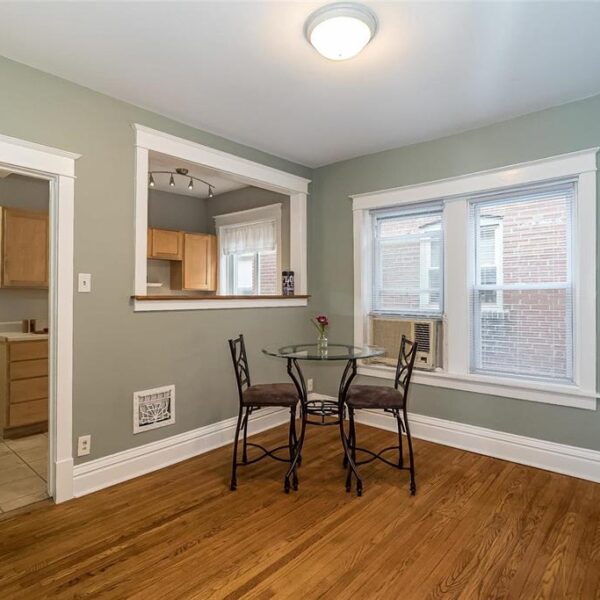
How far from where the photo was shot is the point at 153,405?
2854 mm

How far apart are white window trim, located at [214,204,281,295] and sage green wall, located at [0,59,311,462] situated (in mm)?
1700

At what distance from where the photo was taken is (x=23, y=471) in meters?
2.85

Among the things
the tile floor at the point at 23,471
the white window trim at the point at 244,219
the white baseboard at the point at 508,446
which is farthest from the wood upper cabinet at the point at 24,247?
the white baseboard at the point at 508,446

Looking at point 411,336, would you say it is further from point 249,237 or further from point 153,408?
point 249,237

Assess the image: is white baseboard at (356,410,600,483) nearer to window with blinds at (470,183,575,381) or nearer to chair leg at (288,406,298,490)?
window with blinds at (470,183,575,381)

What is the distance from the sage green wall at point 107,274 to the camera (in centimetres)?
235

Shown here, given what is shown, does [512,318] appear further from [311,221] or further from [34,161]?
[34,161]

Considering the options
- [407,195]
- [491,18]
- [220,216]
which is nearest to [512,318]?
[407,195]

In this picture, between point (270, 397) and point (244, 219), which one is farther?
point (244, 219)

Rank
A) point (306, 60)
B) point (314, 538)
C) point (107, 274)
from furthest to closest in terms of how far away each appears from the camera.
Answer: point (107, 274) < point (306, 60) < point (314, 538)

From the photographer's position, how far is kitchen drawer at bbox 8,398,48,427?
3.52 metres

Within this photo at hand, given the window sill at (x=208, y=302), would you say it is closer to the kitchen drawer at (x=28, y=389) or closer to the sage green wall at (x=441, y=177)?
the sage green wall at (x=441, y=177)

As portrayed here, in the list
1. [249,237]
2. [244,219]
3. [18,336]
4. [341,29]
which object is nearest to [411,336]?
[341,29]

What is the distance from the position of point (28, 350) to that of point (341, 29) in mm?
3596
